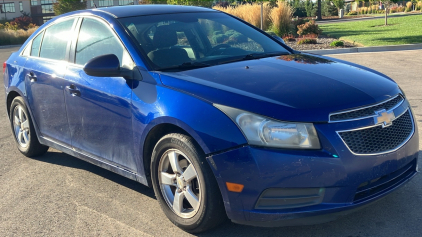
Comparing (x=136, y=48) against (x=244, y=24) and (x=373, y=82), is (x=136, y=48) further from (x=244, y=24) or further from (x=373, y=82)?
(x=373, y=82)

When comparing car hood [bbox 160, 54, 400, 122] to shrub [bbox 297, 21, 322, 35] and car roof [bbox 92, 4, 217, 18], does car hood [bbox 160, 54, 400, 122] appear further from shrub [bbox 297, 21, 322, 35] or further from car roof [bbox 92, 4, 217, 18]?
shrub [bbox 297, 21, 322, 35]

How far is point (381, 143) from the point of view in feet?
10.4

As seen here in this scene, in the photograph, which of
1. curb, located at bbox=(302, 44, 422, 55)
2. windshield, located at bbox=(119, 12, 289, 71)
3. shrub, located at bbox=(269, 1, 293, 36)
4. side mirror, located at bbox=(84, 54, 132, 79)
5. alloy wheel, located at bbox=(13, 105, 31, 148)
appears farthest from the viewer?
shrub, located at bbox=(269, 1, 293, 36)

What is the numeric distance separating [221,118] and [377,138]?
3.43ft

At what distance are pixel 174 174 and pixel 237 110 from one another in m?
0.81

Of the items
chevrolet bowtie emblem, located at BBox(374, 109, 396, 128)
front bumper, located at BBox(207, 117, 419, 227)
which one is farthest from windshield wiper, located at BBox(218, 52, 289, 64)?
chevrolet bowtie emblem, located at BBox(374, 109, 396, 128)

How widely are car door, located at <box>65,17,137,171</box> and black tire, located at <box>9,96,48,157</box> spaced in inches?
43.8

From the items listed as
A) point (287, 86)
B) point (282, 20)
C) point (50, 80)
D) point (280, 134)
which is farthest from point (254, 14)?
point (280, 134)

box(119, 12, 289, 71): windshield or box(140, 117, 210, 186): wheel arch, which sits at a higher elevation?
box(119, 12, 289, 71): windshield

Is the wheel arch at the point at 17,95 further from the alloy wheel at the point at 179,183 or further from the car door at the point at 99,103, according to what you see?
the alloy wheel at the point at 179,183

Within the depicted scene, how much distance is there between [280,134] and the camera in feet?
9.98

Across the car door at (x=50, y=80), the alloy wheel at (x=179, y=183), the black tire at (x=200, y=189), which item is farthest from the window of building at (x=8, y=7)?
the black tire at (x=200, y=189)

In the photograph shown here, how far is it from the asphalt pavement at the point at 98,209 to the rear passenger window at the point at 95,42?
1267mm

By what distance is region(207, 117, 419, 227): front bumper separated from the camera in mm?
2975
